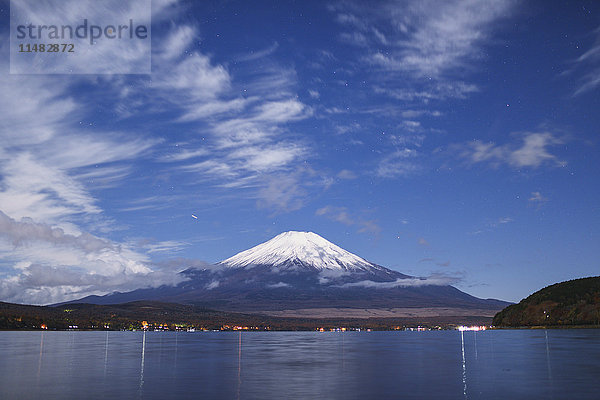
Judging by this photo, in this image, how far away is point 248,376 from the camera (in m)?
61.8

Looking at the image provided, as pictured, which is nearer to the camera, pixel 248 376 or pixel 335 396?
pixel 335 396

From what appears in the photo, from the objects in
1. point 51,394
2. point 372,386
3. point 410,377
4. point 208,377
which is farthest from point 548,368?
point 51,394

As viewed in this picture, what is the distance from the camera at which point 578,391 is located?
157ft

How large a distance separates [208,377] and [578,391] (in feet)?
124

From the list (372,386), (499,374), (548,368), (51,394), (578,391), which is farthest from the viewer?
(548,368)

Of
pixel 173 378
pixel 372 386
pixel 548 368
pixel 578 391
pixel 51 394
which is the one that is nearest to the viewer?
pixel 51 394

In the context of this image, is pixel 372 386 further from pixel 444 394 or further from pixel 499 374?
pixel 499 374

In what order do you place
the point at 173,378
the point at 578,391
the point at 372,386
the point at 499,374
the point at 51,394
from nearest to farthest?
the point at 51,394 < the point at 578,391 < the point at 372,386 < the point at 173,378 < the point at 499,374

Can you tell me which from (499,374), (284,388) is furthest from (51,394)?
(499,374)

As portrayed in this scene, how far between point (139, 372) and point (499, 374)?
4454 cm

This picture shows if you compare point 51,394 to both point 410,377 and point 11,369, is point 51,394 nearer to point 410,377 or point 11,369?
point 11,369

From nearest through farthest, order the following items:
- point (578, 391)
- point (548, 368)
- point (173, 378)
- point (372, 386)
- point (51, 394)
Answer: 1. point (51, 394)
2. point (578, 391)
3. point (372, 386)
4. point (173, 378)
5. point (548, 368)

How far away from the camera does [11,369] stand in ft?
223

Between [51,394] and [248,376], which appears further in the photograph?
[248,376]
